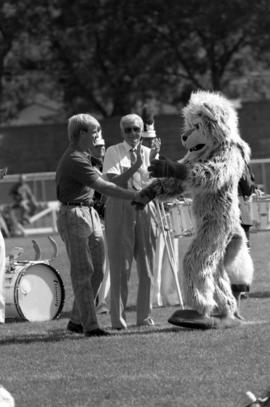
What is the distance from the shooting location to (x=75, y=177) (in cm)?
Answer: 989

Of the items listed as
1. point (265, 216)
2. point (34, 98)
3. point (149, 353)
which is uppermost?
point (34, 98)

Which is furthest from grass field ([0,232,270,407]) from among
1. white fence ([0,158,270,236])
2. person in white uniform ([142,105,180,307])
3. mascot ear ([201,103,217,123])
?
white fence ([0,158,270,236])

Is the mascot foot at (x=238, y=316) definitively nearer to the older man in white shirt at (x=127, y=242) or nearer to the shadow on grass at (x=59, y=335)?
the shadow on grass at (x=59, y=335)

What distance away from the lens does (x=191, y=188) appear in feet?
33.5

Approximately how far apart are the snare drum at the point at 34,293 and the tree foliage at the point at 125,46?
91.5ft

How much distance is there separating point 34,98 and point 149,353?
36456mm

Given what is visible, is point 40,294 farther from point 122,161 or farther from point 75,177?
point 75,177

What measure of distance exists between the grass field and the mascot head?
1.61m

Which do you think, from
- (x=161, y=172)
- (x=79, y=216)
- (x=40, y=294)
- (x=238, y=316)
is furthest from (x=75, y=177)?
(x=40, y=294)

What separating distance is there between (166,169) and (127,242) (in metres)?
1.06

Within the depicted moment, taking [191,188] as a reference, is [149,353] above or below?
below

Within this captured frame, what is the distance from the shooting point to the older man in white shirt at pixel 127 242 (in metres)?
10.7

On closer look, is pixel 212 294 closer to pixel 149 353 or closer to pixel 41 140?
pixel 149 353

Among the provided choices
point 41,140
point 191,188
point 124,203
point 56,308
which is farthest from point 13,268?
point 41,140
